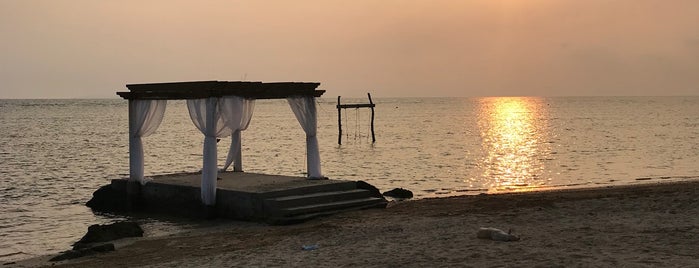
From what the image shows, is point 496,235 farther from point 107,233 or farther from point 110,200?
point 110,200

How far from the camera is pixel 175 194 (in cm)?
1769

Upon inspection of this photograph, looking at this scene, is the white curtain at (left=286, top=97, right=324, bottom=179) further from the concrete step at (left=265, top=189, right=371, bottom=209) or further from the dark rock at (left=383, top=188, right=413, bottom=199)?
the dark rock at (left=383, top=188, right=413, bottom=199)

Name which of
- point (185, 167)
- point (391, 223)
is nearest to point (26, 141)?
point (185, 167)

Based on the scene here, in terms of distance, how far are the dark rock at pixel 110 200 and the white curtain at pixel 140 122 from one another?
0.80 metres

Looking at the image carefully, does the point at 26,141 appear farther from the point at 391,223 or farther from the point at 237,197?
the point at 391,223

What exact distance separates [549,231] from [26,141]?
54.9 meters

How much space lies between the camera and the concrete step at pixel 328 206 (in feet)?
50.2

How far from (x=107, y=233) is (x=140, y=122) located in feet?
14.5

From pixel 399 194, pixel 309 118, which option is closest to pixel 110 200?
pixel 309 118

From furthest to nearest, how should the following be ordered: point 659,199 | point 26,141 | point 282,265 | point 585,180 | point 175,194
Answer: point 26,141, point 585,180, point 175,194, point 659,199, point 282,265

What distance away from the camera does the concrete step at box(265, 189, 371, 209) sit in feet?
50.6

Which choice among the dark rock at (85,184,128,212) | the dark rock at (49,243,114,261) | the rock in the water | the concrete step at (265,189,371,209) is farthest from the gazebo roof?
the rock in the water

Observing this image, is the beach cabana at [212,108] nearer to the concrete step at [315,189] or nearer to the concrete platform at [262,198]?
the concrete platform at [262,198]

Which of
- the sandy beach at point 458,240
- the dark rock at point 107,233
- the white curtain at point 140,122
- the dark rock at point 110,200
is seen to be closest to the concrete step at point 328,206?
the sandy beach at point 458,240
